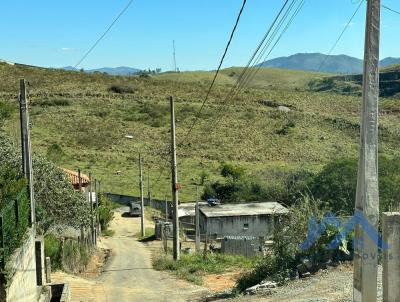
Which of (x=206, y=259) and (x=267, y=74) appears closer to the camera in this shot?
(x=206, y=259)

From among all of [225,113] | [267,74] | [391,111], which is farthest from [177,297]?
[267,74]

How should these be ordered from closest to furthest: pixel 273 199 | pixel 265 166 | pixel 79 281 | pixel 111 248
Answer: pixel 79 281 < pixel 111 248 < pixel 273 199 < pixel 265 166

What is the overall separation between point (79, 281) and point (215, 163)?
38.9 m

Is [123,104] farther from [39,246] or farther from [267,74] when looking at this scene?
[267,74]

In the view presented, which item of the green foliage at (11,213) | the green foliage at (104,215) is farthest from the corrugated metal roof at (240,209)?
the green foliage at (11,213)

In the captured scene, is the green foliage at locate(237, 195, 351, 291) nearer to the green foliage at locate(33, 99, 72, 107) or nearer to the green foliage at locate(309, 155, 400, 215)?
the green foliage at locate(309, 155, 400, 215)

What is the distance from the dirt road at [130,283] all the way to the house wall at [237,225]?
570cm

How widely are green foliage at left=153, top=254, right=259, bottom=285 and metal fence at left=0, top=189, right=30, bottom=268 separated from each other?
928 cm

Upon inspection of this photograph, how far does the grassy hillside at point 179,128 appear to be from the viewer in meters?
52.9

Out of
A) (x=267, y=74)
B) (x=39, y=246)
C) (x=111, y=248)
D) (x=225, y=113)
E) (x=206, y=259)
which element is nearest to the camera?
(x=39, y=246)

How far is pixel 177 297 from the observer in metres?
15.9

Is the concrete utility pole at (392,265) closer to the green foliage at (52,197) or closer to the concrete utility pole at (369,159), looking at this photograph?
the concrete utility pole at (369,159)

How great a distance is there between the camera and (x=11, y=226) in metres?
9.67

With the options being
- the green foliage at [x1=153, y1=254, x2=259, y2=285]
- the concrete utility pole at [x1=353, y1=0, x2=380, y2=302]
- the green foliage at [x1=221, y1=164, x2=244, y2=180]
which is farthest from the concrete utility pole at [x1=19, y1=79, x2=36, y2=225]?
the green foliage at [x1=221, y1=164, x2=244, y2=180]
